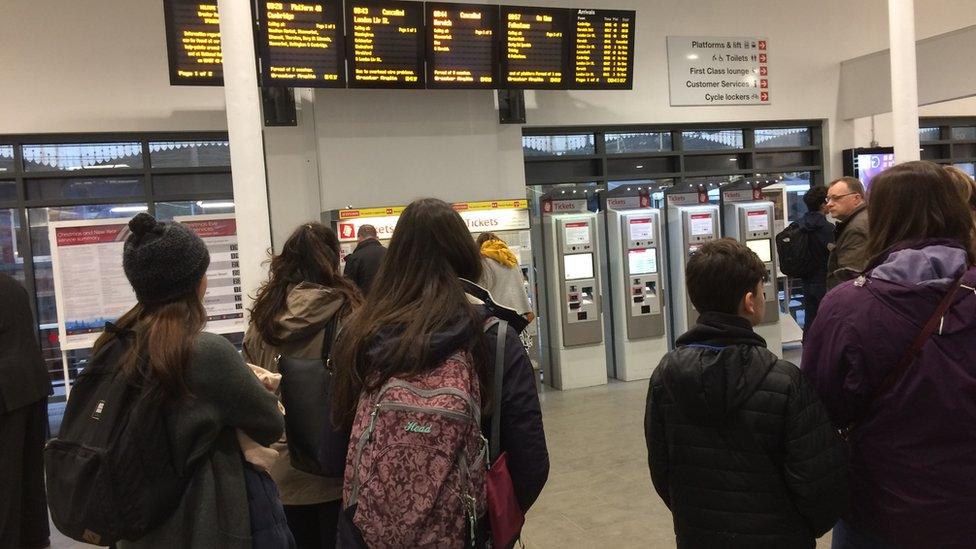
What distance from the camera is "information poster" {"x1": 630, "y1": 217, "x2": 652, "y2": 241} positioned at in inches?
292

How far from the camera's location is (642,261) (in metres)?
7.48

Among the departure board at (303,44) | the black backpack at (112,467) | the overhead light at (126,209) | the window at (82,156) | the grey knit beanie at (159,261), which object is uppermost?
the departure board at (303,44)

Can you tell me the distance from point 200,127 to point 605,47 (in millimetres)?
3814

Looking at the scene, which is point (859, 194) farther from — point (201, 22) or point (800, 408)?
→ point (201, 22)

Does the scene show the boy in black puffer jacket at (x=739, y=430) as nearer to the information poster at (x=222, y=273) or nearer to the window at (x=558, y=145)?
the information poster at (x=222, y=273)

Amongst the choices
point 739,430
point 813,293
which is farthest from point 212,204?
point 739,430

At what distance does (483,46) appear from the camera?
6492mm

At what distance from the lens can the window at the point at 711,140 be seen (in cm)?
852

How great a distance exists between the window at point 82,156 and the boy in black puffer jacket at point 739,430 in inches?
238

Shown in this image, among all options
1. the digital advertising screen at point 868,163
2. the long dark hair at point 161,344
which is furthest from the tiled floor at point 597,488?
the digital advertising screen at point 868,163

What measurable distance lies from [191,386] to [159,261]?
1.01ft

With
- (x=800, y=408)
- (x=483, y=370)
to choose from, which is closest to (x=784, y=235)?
(x=800, y=408)

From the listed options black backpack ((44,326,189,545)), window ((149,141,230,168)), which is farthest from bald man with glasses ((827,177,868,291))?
window ((149,141,230,168))

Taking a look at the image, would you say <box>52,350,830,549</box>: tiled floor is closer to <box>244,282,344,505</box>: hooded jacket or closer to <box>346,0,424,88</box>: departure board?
<box>244,282,344,505</box>: hooded jacket
